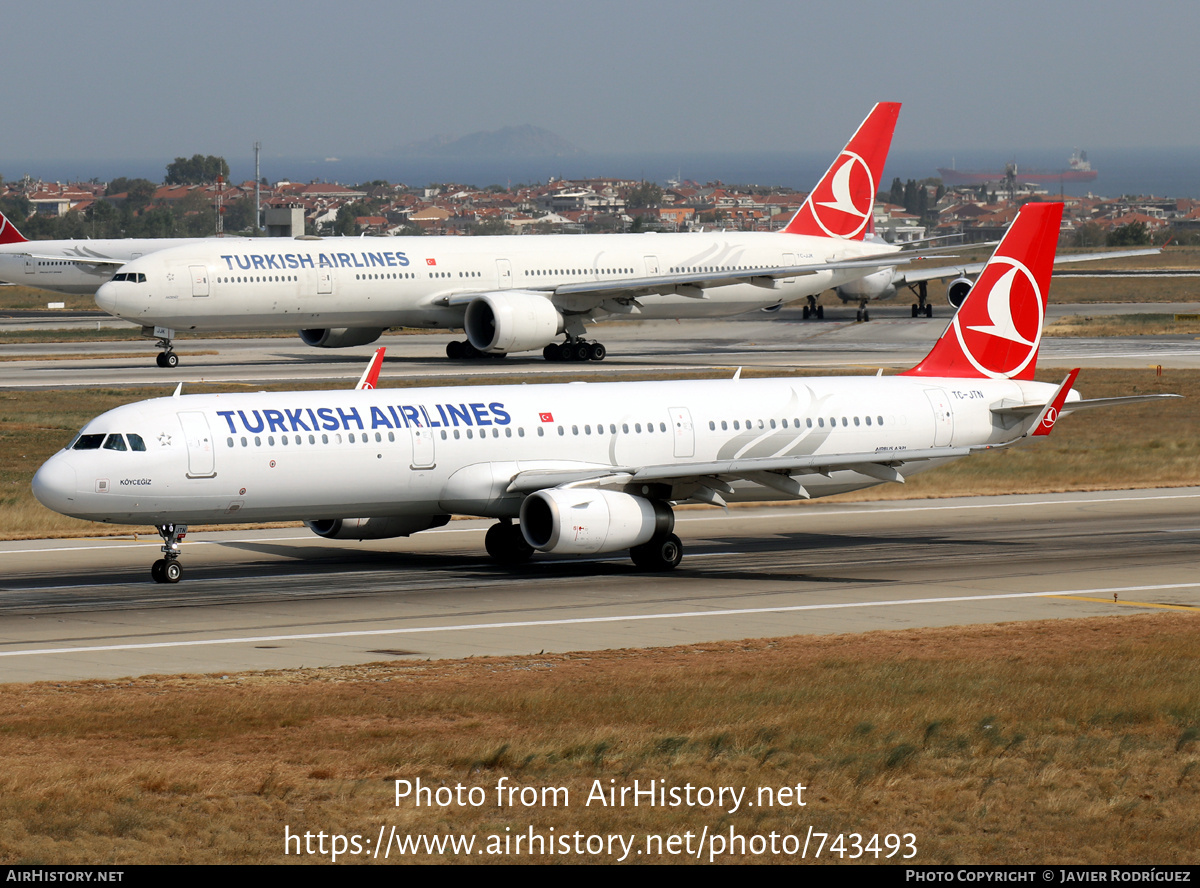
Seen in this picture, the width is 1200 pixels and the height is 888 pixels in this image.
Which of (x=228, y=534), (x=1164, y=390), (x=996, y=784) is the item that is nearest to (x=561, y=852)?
(x=996, y=784)

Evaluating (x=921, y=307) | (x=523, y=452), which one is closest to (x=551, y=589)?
(x=523, y=452)

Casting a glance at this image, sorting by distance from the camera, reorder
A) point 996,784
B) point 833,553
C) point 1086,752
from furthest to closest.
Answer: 1. point 833,553
2. point 1086,752
3. point 996,784

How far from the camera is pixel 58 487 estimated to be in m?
29.8

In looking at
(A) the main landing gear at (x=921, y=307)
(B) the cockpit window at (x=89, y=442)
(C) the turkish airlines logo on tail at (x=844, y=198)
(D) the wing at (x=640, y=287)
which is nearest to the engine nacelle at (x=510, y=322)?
(D) the wing at (x=640, y=287)

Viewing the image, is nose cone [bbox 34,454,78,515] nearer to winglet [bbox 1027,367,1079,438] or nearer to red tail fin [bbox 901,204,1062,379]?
red tail fin [bbox 901,204,1062,379]

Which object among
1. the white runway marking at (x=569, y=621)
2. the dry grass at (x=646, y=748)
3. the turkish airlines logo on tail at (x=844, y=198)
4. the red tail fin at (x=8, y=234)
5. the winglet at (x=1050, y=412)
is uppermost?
the turkish airlines logo on tail at (x=844, y=198)

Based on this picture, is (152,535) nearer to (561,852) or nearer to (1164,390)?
(561,852)

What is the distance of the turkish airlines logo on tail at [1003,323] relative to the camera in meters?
40.1

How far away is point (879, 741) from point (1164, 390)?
51.7m

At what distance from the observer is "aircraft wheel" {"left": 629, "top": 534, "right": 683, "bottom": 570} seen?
3359 centimetres

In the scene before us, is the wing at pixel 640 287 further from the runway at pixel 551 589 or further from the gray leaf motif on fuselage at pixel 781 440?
the gray leaf motif on fuselage at pixel 781 440

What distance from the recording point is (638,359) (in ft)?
258

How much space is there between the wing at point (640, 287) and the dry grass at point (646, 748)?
49454mm

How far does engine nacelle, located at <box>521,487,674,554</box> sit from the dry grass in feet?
19.6
